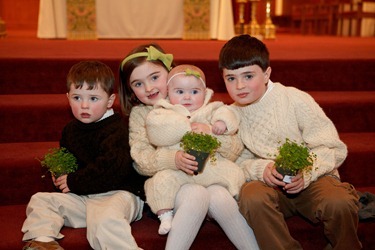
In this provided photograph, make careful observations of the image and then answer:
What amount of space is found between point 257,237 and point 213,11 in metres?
4.44

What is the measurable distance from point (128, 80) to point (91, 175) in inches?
22.0

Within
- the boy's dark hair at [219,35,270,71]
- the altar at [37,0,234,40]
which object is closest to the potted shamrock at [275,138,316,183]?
the boy's dark hair at [219,35,270,71]

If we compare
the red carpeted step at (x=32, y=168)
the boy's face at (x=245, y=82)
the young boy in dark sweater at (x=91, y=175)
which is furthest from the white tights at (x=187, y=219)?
the red carpeted step at (x=32, y=168)

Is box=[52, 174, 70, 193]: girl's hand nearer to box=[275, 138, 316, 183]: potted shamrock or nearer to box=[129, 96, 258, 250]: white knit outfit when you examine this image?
box=[129, 96, 258, 250]: white knit outfit

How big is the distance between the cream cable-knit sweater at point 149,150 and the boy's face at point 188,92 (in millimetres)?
218

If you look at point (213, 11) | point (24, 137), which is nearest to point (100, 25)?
point (213, 11)

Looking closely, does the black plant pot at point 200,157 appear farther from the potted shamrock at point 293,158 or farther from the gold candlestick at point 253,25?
the gold candlestick at point 253,25

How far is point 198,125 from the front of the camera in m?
2.67

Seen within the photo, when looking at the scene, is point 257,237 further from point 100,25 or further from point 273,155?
Result: point 100,25

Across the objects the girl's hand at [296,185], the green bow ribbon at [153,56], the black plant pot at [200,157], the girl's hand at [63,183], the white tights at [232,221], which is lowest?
the white tights at [232,221]

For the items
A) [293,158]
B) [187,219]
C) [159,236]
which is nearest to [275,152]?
[293,158]

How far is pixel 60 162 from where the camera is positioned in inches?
105

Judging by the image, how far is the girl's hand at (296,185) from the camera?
8.27 ft

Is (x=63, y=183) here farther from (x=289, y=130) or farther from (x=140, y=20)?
(x=140, y=20)
